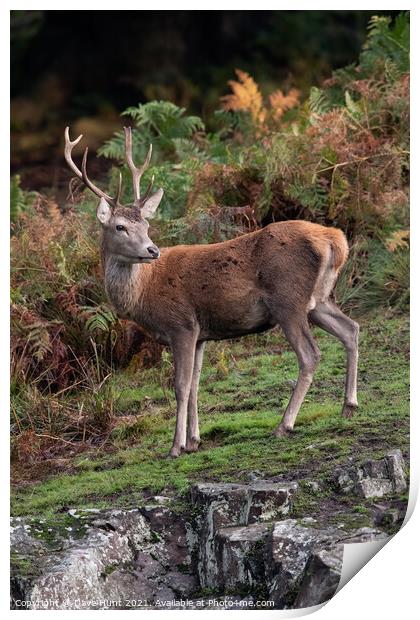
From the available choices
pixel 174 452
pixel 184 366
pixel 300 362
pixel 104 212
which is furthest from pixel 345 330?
pixel 104 212

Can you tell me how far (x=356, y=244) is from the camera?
9.73m

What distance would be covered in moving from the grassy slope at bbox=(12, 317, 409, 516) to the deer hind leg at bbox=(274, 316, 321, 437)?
0.27ft

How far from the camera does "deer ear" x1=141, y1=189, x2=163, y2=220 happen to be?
788cm

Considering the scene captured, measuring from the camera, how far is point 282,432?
7.68 metres

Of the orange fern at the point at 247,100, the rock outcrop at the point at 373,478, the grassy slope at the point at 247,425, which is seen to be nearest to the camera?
the rock outcrop at the point at 373,478

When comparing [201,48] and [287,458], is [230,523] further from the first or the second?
[201,48]

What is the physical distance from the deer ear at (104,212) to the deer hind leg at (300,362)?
1127mm

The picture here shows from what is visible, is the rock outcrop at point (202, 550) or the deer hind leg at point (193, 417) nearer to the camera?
the rock outcrop at point (202, 550)

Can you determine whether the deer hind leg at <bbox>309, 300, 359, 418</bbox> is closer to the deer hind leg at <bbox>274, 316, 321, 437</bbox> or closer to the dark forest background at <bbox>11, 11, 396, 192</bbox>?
Result: the deer hind leg at <bbox>274, 316, 321, 437</bbox>

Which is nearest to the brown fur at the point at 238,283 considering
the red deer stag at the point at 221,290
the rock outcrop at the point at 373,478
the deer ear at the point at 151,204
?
the red deer stag at the point at 221,290

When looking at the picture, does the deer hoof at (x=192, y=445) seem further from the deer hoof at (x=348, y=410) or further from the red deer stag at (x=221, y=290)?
the deer hoof at (x=348, y=410)

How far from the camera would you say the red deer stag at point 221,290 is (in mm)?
7703

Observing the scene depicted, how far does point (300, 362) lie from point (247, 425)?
517 millimetres

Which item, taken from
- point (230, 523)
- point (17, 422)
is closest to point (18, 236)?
point (17, 422)
